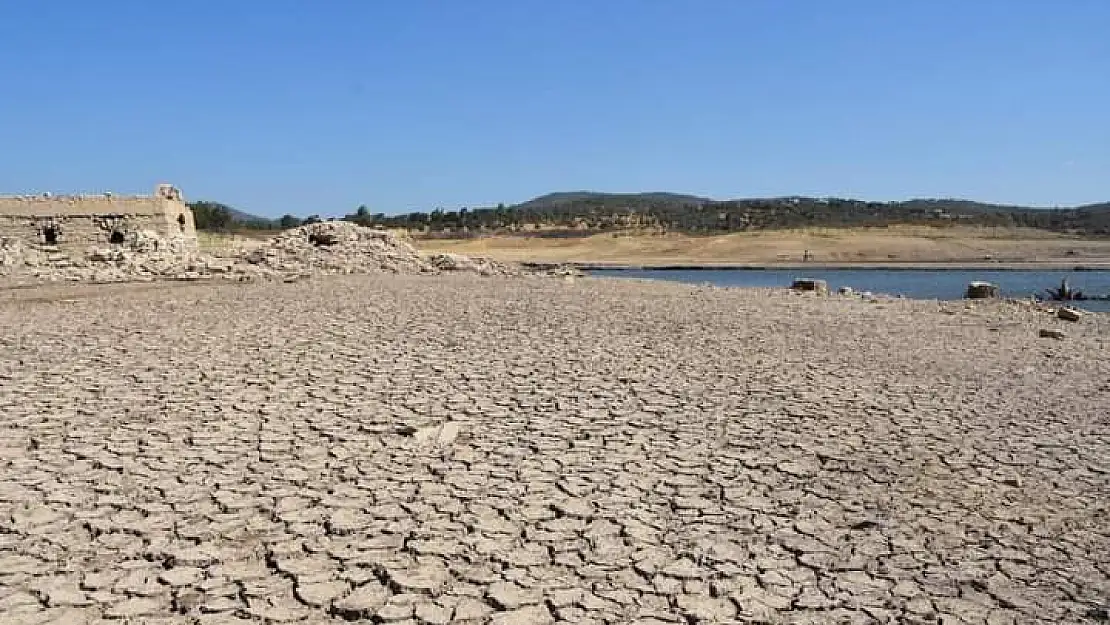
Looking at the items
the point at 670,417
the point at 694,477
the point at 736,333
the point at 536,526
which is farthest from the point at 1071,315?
the point at 536,526

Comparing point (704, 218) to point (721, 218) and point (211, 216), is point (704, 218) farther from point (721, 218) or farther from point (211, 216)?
point (211, 216)

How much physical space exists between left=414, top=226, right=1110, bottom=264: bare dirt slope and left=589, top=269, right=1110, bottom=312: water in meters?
6.70

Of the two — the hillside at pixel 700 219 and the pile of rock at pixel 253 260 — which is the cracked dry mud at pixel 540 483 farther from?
the hillside at pixel 700 219

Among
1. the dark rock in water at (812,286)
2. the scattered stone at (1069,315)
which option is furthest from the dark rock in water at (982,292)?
the scattered stone at (1069,315)

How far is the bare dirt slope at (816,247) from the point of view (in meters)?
53.9

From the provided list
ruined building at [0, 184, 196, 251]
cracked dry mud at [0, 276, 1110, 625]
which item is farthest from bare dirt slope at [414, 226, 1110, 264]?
cracked dry mud at [0, 276, 1110, 625]

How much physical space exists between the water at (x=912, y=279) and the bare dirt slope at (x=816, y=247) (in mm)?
6703

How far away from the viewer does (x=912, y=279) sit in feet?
131

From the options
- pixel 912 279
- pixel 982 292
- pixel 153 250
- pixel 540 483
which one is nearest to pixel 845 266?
pixel 912 279

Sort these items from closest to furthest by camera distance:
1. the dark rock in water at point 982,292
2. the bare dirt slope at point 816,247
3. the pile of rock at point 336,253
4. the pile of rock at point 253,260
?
the pile of rock at point 253,260 → the pile of rock at point 336,253 → the dark rock in water at point 982,292 → the bare dirt slope at point 816,247

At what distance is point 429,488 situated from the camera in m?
4.56

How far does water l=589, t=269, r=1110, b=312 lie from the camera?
104 feet

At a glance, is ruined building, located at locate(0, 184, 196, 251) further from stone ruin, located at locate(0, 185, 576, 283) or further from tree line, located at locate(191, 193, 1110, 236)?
tree line, located at locate(191, 193, 1110, 236)

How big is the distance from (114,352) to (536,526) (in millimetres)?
6160
